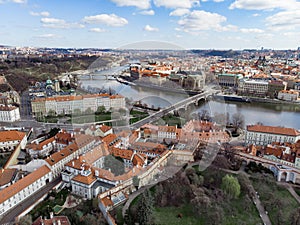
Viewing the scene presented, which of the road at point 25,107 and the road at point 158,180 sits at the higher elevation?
the road at point 25,107

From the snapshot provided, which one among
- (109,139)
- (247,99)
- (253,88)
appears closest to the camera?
(109,139)

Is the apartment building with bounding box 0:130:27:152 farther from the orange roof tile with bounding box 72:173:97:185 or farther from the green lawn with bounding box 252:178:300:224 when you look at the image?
the green lawn with bounding box 252:178:300:224

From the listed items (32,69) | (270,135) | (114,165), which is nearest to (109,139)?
(114,165)

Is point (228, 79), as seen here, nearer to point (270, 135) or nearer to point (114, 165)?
point (270, 135)

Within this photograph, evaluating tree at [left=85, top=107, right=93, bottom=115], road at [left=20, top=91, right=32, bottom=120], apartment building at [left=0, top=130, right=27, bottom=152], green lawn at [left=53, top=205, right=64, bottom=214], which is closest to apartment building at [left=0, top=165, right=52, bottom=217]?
green lawn at [left=53, top=205, right=64, bottom=214]

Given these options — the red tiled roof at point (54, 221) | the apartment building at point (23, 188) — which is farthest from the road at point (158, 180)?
the apartment building at point (23, 188)

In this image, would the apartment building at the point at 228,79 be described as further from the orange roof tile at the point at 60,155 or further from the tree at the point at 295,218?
the tree at the point at 295,218
